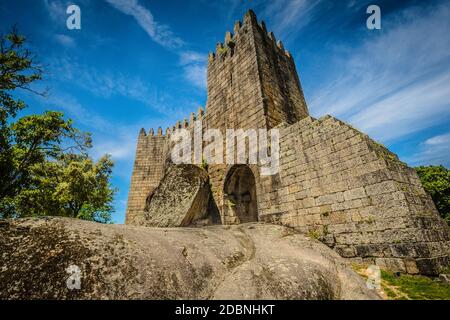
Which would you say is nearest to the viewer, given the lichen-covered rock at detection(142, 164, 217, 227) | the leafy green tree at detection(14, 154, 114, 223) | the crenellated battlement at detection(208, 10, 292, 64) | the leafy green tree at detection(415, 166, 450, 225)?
the lichen-covered rock at detection(142, 164, 217, 227)

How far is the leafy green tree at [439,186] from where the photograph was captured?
15201 mm

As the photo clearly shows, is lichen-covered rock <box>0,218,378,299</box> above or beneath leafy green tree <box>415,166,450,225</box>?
beneath

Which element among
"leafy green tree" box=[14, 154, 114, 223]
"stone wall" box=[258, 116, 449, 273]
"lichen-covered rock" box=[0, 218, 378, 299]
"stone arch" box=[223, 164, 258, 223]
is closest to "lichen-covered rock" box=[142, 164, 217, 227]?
"stone arch" box=[223, 164, 258, 223]

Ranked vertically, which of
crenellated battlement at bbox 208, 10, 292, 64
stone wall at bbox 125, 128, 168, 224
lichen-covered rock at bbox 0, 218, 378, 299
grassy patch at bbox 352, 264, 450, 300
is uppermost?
crenellated battlement at bbox 208, 10, 292, 64

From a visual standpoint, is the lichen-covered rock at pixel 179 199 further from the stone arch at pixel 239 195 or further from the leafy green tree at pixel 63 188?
the leafy green tree at pixel 63 188

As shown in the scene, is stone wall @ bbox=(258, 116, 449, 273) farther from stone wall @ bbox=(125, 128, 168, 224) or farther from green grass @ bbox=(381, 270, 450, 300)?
stone wall @ bbox=(125, 128, 168, 224)

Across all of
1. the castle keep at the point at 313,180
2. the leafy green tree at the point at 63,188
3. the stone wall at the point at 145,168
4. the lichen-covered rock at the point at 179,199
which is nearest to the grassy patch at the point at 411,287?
the castle keep at the point at 313,180

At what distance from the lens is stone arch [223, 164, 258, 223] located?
8.76 metres

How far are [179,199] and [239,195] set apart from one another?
265 centimetres

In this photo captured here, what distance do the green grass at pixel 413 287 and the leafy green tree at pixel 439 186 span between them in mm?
15795

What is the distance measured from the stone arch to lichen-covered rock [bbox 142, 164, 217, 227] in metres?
0.88

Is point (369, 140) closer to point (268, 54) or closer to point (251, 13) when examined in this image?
point (268, 54)
